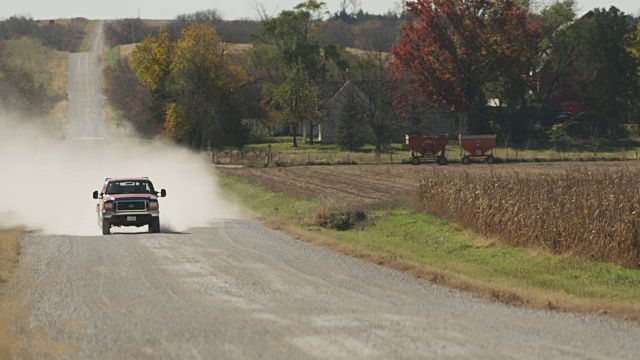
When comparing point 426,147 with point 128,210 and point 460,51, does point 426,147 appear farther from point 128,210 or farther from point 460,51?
point 128,210

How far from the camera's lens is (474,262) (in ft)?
89.6

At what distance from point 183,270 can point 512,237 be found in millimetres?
11073

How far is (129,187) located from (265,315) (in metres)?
21.2

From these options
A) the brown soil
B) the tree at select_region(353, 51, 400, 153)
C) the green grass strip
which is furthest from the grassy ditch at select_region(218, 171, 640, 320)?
the tree at select_region(353, 51, 400, 153)

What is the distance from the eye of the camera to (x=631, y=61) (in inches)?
3994

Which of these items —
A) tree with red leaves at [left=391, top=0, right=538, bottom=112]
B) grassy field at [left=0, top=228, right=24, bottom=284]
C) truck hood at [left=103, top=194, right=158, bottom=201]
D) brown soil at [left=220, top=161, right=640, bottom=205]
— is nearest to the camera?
grassy field at [left=0, top=228, right=24, bottom=284]

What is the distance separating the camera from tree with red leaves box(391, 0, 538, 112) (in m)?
98.4

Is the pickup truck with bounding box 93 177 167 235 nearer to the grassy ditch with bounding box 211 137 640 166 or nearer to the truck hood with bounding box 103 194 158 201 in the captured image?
the truck hood with bounding box 103 194 158 201

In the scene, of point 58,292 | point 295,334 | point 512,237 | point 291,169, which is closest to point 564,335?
point 295,334

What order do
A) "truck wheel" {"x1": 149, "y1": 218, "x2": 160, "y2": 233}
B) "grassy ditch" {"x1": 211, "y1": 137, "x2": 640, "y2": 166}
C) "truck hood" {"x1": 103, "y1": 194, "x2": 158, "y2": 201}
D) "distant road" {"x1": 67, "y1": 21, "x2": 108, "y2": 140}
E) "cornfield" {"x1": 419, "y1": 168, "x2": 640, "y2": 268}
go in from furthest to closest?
1. "distant road" {"x1": 67, "y1": 21, "x2": 108, "y2": 140}
2. "grassy ditch" {"x1": 211, "y1": 137, "x2": 640, "y2": 166}
3. "truck wheel" {"x1": 149, "y1": 218, "x2": 160, "y2": 233}
4. "truck hood" {"x1": 103, "y1": 194, "x2": 158, "y2": 201}
5. "cornfield" {"x1": 419, "y1": 168, "x2": 640, "y2": 268}

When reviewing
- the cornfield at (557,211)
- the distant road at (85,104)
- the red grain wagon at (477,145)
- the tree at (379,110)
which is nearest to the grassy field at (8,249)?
the cornfield at (557,211)

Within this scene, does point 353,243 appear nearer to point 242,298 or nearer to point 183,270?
point 183,270

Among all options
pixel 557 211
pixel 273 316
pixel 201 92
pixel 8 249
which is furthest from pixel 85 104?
pixel 273 316

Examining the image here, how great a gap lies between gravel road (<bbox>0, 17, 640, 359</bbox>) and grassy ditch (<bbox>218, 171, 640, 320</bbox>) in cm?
83
